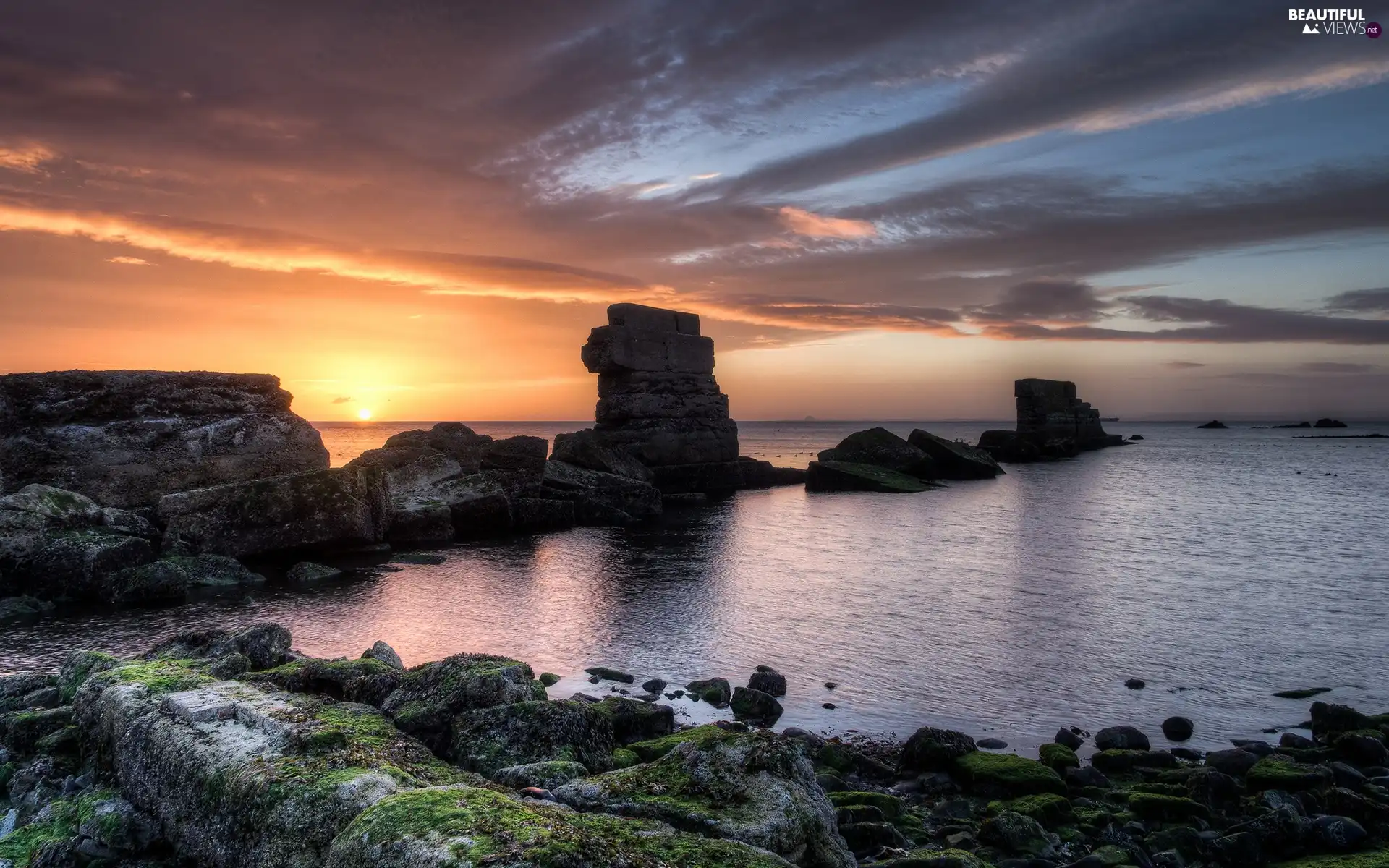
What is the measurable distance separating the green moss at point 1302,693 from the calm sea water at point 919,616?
0.10 metres

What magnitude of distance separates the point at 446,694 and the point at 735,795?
7.04 ft

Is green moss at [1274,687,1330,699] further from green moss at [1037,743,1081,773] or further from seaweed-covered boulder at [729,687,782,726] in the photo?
seaweed-covered boulder at [729,687,782,726]

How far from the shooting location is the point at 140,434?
14.3 meters

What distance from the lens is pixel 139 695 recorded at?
14.8 feet

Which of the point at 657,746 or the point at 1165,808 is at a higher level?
the point at 657,746

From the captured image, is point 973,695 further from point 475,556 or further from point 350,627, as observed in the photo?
point 475,556

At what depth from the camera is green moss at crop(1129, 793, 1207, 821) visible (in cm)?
488

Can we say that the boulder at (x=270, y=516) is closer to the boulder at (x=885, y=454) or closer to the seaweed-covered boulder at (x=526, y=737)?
the seaweed-covered boulder at (x=526, y=737)

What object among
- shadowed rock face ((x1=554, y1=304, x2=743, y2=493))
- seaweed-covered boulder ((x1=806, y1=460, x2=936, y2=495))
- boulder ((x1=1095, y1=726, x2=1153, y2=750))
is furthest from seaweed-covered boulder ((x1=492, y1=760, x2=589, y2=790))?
seaweed-covered boulder ((x1=806, y1=460, x2=936, y2=495))

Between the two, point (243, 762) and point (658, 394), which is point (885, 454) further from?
point (243, 762)

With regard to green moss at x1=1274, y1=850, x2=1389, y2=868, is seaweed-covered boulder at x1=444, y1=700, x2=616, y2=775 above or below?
above

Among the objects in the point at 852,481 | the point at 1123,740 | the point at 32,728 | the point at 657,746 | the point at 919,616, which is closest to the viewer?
the point at 32,728

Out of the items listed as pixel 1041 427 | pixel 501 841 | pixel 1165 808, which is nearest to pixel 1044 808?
pixel 1165 808

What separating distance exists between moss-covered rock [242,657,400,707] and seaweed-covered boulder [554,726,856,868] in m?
2.07
